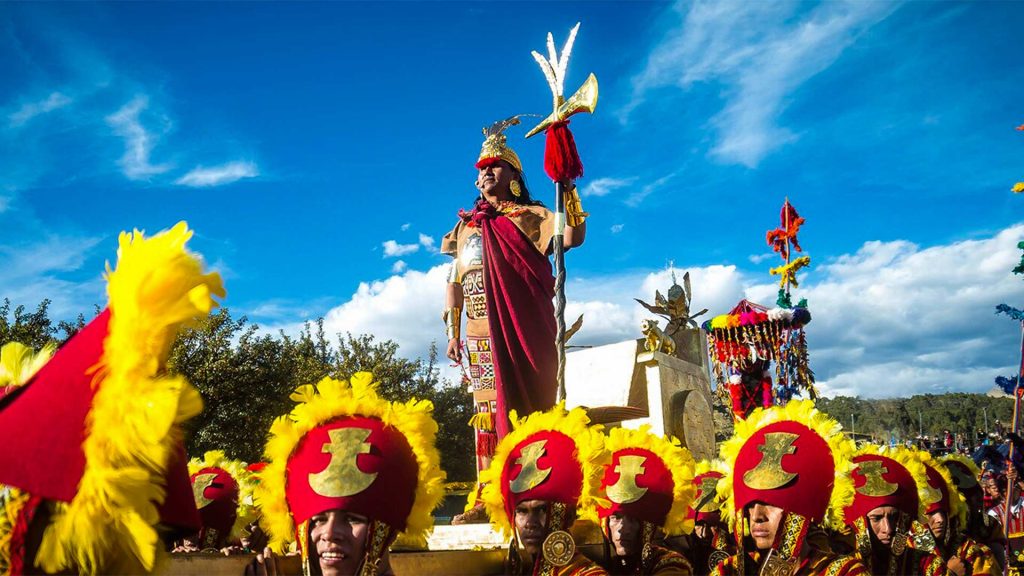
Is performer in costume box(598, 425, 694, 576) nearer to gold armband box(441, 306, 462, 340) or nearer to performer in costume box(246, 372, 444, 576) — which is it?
performer in costume box(246, 372, 444, 576)

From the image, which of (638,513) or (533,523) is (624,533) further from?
(533,523)

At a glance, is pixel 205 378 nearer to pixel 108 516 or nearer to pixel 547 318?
pixel 547 318

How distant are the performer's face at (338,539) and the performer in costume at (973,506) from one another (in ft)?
16.9

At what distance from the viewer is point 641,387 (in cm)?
1083

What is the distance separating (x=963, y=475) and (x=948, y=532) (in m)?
1.08

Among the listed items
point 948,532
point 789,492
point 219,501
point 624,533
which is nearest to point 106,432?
point 789,492

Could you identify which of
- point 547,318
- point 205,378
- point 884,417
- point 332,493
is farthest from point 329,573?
point 884,417

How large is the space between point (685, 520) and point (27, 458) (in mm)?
4204

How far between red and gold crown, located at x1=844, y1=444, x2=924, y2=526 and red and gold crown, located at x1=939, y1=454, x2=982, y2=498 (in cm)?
169

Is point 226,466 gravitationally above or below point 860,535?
above

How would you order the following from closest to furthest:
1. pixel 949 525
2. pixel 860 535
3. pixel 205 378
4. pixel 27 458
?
pixel 27 458 < pixel 860 535 < pixel 949 525 < pixel 205 378

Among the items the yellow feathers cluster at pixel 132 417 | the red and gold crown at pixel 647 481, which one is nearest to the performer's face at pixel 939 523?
the red and gold crown at pixel 647 481

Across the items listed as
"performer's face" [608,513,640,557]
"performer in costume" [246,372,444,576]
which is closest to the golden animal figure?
"performer's face" [608,513,640,557]

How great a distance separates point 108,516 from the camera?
163 centimetres
